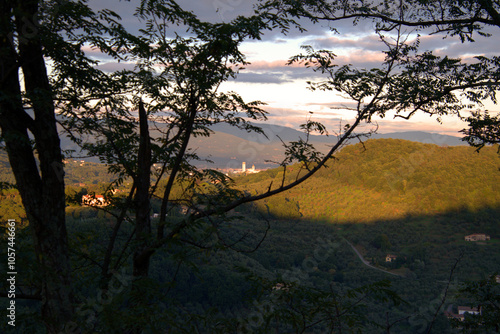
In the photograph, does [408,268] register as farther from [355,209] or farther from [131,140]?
[131,140]

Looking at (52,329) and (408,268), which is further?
(408,268)

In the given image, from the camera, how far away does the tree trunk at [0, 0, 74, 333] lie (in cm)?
327

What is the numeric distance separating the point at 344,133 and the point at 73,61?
322 cm

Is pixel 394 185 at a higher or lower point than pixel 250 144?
lower

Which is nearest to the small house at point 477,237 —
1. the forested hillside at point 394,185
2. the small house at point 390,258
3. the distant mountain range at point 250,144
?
the forested hillside at point 394,185

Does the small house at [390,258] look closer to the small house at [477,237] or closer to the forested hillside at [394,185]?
the small house at [477,237]

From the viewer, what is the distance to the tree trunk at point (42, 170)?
10.7 ft

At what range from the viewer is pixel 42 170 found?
348 centimetres

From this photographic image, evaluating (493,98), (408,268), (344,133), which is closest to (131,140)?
(344,133)

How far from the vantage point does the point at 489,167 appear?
195 feet

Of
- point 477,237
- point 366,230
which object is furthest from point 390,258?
point 477,237
